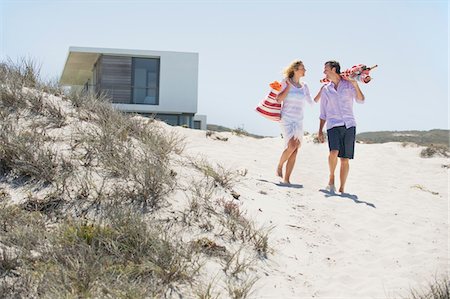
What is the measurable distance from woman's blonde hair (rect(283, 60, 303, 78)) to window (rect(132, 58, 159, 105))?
56.2 ft

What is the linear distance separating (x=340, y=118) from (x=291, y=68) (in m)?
1.12

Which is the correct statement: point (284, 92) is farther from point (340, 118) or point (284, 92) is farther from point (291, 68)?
point (340, 118)

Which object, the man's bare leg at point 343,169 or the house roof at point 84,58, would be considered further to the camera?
the house roof at point 84,58

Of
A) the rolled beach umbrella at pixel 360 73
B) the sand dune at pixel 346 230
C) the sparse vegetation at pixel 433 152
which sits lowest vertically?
the sand dune at pixel 346 230

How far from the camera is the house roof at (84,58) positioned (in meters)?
24.7

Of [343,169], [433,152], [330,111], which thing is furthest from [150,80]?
[343,169]

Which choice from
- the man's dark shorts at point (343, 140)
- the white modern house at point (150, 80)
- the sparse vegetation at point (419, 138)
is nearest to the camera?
the man's dark shorts at point (343, 140)

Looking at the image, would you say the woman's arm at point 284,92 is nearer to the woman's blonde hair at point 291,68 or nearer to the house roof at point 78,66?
the woman's blonde hair at point 291,68

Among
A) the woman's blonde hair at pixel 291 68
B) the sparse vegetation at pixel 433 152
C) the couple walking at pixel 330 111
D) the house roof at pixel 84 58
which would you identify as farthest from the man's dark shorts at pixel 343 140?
the house roof at pixel 84 58

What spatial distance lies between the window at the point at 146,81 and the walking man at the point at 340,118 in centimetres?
1754

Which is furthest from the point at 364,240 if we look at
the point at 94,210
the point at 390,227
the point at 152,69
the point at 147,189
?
the point at 152,69

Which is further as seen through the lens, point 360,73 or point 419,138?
point 419,138

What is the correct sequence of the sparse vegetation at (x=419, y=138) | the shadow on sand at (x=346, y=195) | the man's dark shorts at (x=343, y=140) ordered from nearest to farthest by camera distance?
1. the shadow on sand at (x=346, y=195)
2. the man's dark shorts at (x=343, y=140)
3. the sparse vegetation at (x=419, y=138)

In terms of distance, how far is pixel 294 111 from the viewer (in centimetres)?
878
